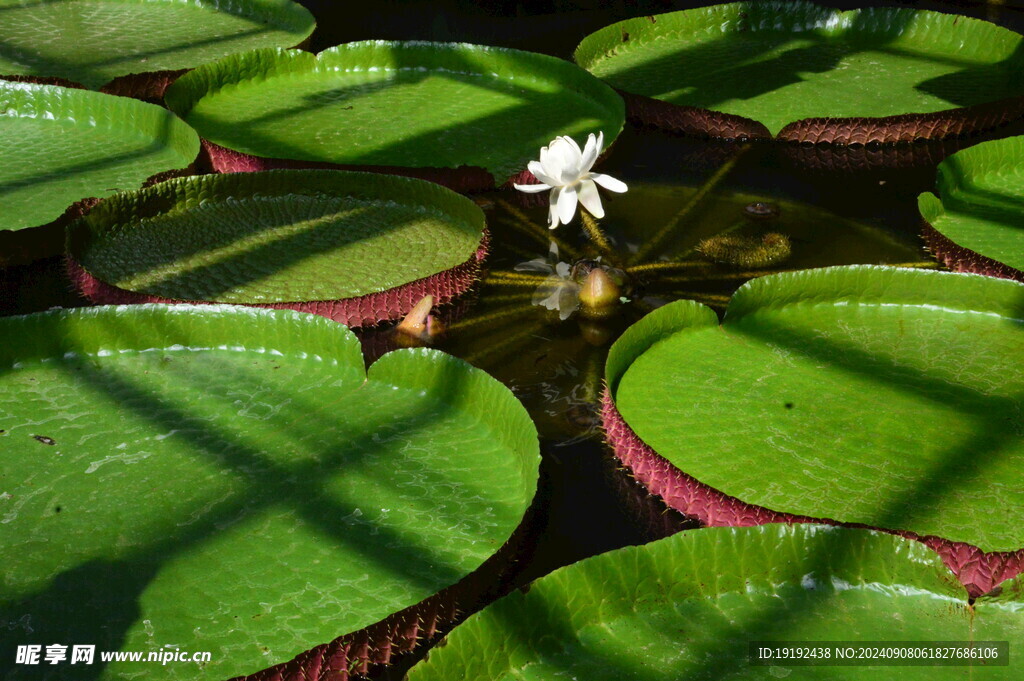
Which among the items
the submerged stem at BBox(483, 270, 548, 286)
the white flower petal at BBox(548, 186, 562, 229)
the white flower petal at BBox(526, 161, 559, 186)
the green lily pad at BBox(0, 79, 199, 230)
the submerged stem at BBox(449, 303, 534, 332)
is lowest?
the green lily pad at BBox(0, 79, 199, 230)

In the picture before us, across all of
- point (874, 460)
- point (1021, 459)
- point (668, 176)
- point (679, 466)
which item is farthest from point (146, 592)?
point (668, 176)

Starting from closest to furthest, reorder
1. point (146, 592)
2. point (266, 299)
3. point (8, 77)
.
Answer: point (146, 592) < point (266, 299) < point (8, 77)

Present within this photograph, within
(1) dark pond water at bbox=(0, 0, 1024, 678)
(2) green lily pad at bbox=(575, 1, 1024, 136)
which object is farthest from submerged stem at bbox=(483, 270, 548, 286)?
(2) green lily pad at bbox=(575, 1, 1024, 136)

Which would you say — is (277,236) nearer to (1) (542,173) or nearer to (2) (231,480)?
(1) (542,173)

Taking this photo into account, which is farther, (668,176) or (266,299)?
(668,176)

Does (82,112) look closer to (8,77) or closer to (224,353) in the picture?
(8,77)

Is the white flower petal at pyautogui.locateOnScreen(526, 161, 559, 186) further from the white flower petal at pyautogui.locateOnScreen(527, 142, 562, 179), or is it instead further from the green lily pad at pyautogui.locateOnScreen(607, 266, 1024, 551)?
the green lily pad at pyautogui.locateOnScreen(607, 266, 1024, 551)

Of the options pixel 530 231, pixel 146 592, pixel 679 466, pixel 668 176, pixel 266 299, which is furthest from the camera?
pixel 668 176
